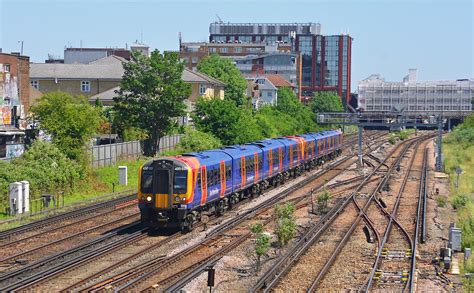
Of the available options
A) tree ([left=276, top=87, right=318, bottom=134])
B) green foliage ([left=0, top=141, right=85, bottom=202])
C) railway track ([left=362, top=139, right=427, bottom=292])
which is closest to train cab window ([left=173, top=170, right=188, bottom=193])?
railway track ([left=362, top=139, right=427, bottom=292])

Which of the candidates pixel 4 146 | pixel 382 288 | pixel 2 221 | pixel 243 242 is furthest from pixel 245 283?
pixel 4 146

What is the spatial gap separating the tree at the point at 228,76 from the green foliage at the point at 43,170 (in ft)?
172

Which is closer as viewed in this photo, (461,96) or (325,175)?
(325,175)

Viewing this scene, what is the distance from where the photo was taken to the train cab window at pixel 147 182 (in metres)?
28.5

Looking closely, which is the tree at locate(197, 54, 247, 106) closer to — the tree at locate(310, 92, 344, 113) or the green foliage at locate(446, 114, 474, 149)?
the green foliage at locate(446, 114, 474, 149)

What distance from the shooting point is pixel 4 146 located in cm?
4231

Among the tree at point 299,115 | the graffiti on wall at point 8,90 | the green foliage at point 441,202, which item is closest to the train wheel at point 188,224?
the green foliage at point 441,202

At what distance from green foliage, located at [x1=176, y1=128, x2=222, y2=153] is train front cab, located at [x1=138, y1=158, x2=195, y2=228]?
29223 millimetres

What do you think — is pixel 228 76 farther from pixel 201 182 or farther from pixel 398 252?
pixel 398 252

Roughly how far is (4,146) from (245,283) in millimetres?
25059

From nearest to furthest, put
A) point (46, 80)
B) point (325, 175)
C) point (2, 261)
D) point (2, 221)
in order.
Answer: point (2, 261) < point (2, 221) < point (325, 175) < point (46, 80)

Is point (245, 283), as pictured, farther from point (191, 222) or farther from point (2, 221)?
point (2, 221)

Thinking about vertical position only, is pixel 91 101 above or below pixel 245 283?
above

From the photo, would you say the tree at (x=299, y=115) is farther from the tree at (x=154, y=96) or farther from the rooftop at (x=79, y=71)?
the tree at (x=154, y=96)
